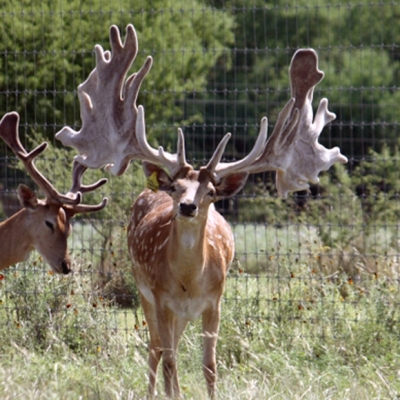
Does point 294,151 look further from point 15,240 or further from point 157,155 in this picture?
point 15,240

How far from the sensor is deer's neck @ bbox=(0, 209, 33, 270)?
25.1ft

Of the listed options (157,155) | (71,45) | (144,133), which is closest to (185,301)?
(157,155)

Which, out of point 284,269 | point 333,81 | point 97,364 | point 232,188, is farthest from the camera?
point 333,81

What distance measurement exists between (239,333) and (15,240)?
197cm

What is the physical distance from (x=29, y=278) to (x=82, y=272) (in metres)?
0.47

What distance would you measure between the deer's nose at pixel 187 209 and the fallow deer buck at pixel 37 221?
→ 4.94 feet

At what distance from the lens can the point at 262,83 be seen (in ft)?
79.7

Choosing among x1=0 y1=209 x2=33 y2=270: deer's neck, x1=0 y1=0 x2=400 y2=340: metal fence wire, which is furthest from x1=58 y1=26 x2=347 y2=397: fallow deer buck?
x1=0 y1=0 x2=400 y2=340: metal fence wire

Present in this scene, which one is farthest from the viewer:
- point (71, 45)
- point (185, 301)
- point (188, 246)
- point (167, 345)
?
point (71, 45)

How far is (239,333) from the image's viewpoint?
8070mm

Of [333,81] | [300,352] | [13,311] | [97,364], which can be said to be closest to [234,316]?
[300,352]

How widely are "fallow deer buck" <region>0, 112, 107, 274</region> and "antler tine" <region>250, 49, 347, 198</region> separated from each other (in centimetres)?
156

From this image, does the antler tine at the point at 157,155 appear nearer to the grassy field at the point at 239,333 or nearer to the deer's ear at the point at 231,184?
the deer's ear at the point at 231,184

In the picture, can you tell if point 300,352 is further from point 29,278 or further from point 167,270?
point 29,278
